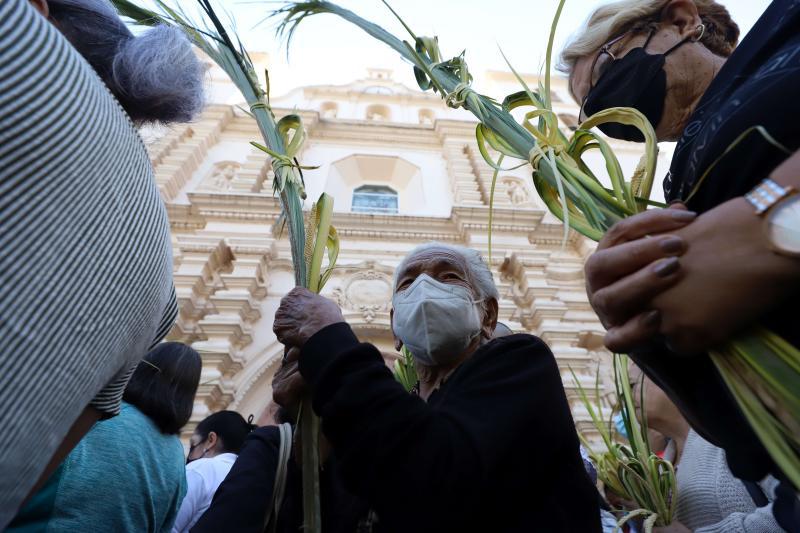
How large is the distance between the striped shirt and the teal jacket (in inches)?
26.6

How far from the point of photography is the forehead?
5.60ft

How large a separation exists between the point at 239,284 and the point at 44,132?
674 centimetres

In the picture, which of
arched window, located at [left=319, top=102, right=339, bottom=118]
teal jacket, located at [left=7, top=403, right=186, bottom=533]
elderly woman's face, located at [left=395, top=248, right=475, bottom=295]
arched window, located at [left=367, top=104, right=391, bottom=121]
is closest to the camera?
teal jacket, located at [left=7, top=403, right=186, bottom=533]

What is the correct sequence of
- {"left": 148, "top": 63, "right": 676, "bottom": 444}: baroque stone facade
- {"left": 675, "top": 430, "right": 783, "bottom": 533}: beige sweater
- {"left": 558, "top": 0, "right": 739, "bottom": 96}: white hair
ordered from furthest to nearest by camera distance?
{"left": 148, "top": 63, "right": 676, "bottom": 444}: baroque stone facade → {"left": 675, "top": 430, "right": 783, "bottom": 533}: beige sweater → {"left": 558, "top": 0, "right": 739, "bottom": 96}: white hair

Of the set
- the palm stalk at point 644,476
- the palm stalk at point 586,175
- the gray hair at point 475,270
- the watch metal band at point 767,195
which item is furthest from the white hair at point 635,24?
the palm stalk at point 644,476

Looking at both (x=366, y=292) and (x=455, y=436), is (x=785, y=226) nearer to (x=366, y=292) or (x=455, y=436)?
(x=455, y=436)

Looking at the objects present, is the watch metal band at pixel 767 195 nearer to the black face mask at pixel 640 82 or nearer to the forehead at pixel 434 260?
the black face mask at pixel 640 82

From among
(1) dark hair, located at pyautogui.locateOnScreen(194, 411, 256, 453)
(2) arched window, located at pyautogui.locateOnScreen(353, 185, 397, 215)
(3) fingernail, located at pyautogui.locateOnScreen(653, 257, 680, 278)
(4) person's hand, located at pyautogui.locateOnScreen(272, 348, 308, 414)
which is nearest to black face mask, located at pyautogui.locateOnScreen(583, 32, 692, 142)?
(3) fingernail, located at pyautogui.locateOnScreen(653, 257, 680, 278)

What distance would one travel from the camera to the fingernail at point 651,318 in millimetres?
688

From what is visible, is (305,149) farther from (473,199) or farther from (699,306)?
(699,306)

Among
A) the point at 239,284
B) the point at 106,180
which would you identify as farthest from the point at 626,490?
the point at 239,284

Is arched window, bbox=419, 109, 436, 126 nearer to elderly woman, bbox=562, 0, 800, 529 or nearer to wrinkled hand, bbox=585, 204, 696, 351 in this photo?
elderly woman, bbox=562, 0, 800, 529

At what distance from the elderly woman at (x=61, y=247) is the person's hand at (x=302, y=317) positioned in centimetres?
35

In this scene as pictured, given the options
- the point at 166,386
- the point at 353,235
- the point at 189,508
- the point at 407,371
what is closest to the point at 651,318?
the point at 407,371
